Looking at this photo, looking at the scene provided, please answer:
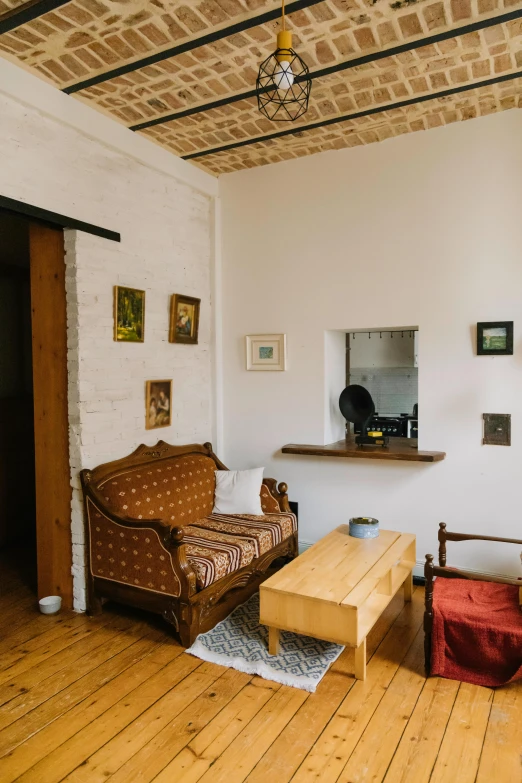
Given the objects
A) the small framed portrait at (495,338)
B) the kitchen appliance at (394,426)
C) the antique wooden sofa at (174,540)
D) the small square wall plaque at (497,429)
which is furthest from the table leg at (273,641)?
the small framed portrait at (495,338)

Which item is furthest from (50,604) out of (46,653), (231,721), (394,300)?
(394,300)

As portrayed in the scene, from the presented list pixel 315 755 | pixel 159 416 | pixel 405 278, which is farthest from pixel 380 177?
pixel 315 755

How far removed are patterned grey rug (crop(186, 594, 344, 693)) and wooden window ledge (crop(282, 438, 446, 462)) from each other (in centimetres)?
144

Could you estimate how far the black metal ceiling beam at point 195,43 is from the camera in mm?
2719

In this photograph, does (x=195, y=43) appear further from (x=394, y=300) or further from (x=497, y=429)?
(x=497, y=429)

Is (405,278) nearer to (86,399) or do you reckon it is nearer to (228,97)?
(228,97)

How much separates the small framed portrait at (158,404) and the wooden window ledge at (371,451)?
1.05 meters

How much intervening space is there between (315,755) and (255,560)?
5.08 ft

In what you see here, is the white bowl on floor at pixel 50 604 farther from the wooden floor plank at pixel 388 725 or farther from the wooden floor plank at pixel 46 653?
the wooden floor plank at pixel 388 725

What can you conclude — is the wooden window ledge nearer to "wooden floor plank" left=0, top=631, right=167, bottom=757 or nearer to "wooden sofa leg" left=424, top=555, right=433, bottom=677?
"wooden sofa leg" left=424, top=555, right=433, bottom=677

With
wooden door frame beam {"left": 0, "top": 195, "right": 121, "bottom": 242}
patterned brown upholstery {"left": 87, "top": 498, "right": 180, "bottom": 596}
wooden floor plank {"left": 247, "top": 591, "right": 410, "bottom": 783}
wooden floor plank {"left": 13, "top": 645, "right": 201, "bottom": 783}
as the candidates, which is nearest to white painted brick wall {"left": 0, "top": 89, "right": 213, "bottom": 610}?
wooden door frame beam {"left": 0, "top": 195, "right": 121, "bottom": 242}

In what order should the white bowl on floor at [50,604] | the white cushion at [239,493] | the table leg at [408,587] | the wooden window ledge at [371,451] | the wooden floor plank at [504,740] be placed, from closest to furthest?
1. the wooden floor plank at [504,740]
2. the white bowl on floor at [50,604]
3. the table leg at [408,587]
4. the wooden window ledge at [371,451]
5. the white cushion at [239,493]

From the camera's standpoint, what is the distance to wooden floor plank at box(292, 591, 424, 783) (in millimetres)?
2291

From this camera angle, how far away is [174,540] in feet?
10.7
